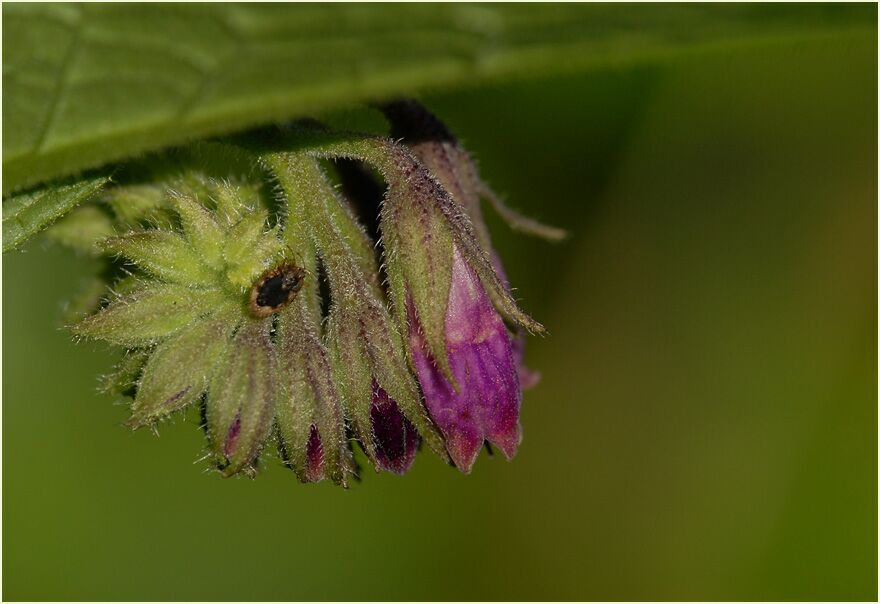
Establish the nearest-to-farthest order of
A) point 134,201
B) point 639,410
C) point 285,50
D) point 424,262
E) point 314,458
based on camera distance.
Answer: point 285,50
point 424,262
point 314,458
point 134,201
point 639,410

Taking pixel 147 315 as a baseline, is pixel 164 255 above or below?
above

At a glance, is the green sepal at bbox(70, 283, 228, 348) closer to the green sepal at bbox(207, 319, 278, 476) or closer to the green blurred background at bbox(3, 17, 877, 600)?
the green sepal at bbox(207, 319, 278, 476)

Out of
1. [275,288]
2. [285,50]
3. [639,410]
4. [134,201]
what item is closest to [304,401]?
[275,288]

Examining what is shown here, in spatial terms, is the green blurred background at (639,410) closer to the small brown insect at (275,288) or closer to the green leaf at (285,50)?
the small brown insect at (275,288)

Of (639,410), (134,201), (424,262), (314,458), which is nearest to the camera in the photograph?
(424,262)

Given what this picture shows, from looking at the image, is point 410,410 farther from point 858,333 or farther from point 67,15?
point 858,333

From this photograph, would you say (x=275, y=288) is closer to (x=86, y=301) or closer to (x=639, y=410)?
(x=86, y=301)

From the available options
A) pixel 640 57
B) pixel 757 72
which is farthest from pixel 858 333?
pixel 640 57
